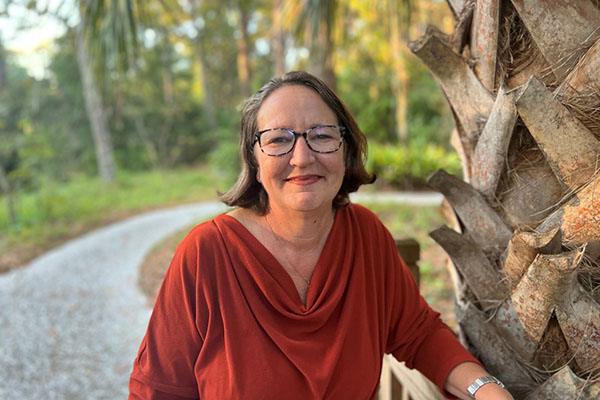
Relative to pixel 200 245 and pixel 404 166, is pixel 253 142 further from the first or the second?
pixel 404 166

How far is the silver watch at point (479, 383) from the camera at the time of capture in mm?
1221

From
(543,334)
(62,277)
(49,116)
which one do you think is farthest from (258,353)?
(49,116)

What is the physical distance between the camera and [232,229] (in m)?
1.40

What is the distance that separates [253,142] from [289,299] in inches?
20.7

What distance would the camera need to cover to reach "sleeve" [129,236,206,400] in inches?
50.3

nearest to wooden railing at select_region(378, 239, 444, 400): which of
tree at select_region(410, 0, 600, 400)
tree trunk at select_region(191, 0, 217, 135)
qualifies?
tree at select_region(410, 0, 600, 400)

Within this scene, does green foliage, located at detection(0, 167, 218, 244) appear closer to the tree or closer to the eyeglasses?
the eyeglasses

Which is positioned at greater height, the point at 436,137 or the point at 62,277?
the point at 436,137

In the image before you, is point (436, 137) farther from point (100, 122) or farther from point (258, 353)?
point (258, 353)

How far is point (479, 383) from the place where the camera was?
1235 mm

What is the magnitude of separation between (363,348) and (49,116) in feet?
68.0

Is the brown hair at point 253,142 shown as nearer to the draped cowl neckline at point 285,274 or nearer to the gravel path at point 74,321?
the draped cowl neckline at point 285,274

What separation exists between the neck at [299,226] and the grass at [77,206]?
22.2 ft

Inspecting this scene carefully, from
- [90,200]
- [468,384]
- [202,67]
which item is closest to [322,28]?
[468,384]
